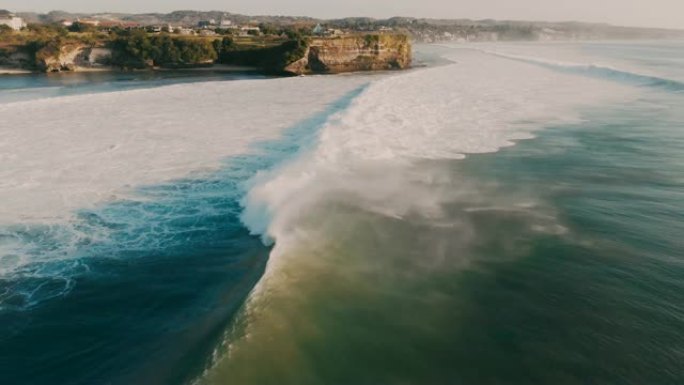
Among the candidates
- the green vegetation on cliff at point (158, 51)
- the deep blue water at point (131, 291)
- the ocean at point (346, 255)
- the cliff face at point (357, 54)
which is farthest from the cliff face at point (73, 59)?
the deep blue water at point (131, 291)

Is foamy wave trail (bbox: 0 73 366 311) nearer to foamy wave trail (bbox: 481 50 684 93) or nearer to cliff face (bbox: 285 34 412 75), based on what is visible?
foamy wave trail (bbox: 481 50 684 93)

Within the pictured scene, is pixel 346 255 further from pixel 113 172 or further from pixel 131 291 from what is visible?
pixel 113 172

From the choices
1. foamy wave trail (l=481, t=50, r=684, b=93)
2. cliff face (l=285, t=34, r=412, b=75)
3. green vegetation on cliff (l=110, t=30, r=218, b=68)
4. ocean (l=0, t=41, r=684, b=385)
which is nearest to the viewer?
ocean (l=0, t=41, r=684, b=385)

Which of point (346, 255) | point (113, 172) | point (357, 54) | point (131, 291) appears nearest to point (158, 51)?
point (357, 54)

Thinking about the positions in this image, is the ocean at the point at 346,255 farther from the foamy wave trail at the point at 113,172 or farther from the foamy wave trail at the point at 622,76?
the foamy wave trail at the point at 622,76

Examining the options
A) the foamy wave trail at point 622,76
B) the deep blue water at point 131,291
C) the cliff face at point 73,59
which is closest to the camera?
the deep blue water at point 131,291

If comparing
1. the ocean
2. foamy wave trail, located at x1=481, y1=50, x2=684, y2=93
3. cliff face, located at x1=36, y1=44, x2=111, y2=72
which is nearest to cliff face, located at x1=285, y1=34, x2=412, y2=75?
foamy wave trail, located at x1=481, y1=50, x2=684, y2=93
